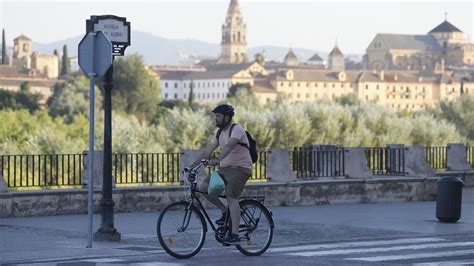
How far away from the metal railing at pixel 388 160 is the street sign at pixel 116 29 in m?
10.5

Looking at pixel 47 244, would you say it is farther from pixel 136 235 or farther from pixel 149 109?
pixel 149 109

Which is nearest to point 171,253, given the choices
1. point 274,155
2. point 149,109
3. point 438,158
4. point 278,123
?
point 274,155

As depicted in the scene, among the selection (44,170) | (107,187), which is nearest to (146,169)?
(44,170)


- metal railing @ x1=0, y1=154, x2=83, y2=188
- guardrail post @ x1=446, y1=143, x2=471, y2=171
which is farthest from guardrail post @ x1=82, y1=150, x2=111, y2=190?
guardrail post @ x1=446, y1=143, x2=471, y2=171

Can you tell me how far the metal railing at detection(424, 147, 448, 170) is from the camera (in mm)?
29263

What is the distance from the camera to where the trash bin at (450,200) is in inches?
782

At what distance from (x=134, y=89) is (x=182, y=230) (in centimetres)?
15813

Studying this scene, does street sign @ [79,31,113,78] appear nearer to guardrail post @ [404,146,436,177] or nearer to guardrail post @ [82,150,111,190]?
guardrail post @ [82,150,111,190]

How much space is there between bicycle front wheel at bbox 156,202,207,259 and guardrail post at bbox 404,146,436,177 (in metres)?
12.2

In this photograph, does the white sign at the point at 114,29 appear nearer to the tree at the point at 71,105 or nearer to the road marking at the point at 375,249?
the road marking at the point at 375,249

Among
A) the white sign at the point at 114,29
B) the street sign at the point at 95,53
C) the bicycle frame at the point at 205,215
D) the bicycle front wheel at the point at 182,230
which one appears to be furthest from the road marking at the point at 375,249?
the white sign at the point at 114,29

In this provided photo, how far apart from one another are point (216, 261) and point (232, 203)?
760 mm

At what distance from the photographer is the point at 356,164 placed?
24.8 meters

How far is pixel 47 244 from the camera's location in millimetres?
15680
